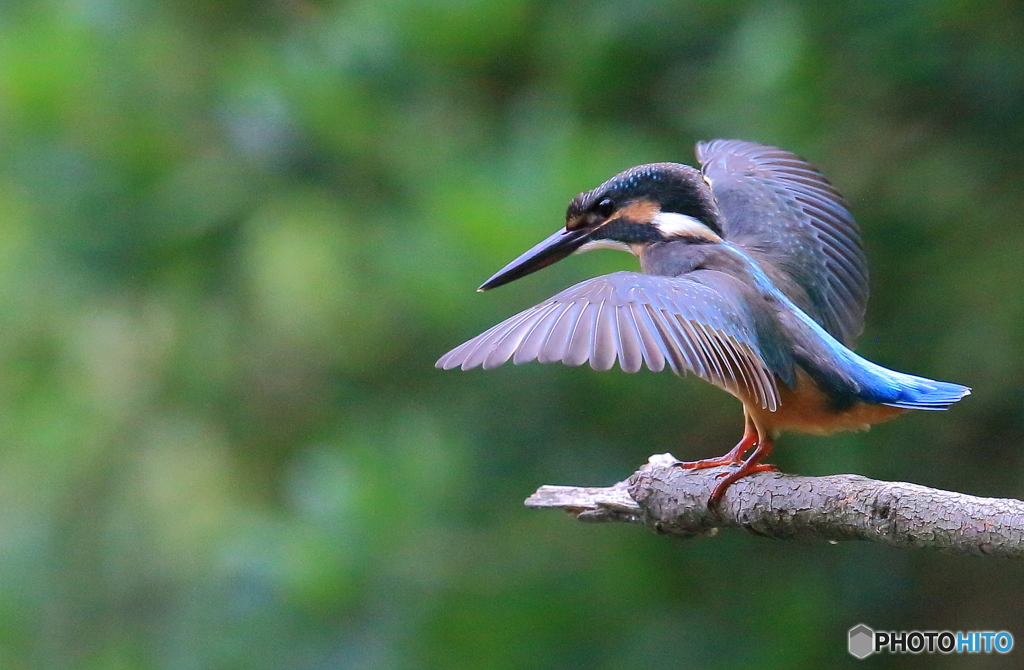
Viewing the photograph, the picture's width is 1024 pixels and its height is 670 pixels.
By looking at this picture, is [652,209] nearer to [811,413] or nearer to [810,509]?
[811,413]

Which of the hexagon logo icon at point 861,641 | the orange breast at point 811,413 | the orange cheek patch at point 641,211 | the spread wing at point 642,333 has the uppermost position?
the orange cheek patch at point 641,211

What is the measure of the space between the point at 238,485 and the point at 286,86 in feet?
4.17

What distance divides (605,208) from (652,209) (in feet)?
0.29

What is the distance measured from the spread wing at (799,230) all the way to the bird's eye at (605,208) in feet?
0.84

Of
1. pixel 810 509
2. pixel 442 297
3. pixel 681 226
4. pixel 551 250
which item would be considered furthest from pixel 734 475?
pixel 442 297

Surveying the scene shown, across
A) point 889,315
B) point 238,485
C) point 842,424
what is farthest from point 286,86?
point 842,424

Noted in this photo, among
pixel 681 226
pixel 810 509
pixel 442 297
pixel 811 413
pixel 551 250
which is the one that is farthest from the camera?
pixel 442 297

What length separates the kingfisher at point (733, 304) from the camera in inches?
58.1

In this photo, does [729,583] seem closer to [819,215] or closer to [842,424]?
[819,215]

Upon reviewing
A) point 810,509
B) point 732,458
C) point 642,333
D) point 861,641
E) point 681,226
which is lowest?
point 861,641

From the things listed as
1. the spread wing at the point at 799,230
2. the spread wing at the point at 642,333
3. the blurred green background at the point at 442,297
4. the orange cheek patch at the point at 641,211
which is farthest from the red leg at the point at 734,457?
the blurred green background at the point at 442,297

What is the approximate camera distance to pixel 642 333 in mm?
1472

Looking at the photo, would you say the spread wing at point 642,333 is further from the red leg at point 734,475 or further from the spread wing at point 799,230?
the spread wing at point 799,230

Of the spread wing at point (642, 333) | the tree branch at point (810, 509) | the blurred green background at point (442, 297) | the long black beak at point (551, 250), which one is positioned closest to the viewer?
the tree branch at point (810, 509)
